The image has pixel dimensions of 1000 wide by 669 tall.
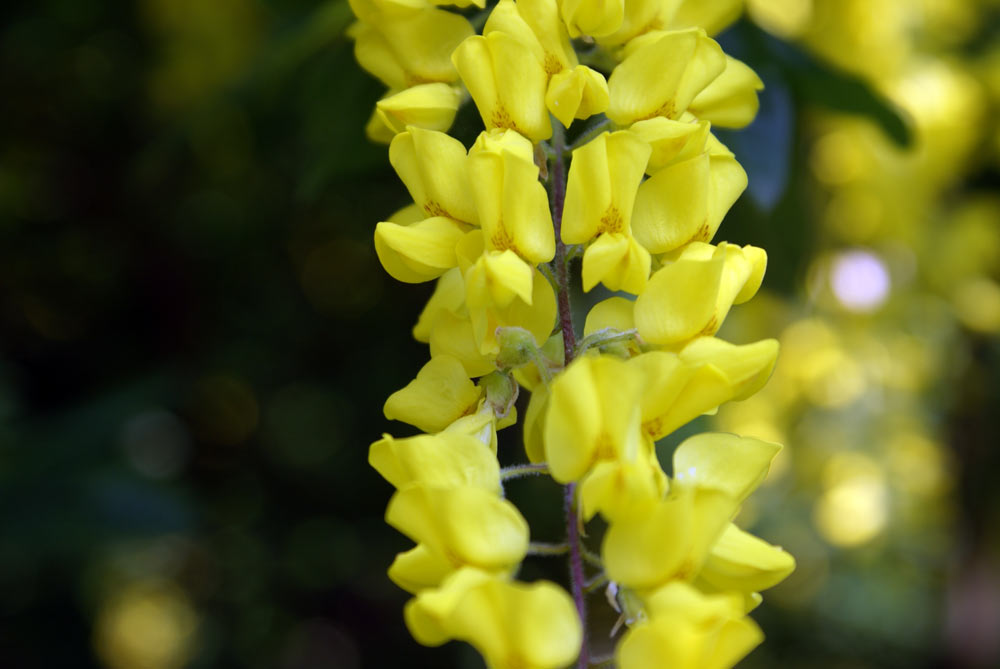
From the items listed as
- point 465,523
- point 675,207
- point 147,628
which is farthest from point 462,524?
point 147,628

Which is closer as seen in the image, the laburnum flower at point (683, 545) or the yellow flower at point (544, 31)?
the laburnum flower at point (683, 545)

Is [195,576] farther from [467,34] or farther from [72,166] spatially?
[467,34]

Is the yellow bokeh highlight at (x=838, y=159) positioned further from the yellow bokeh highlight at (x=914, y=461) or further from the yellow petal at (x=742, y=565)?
the yellow petal at (x=742, y=565)

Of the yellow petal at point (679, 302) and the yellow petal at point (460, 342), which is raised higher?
the yellow petal at point (679, 302)

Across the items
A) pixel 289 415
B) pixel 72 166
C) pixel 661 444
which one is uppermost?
pixel 661 444

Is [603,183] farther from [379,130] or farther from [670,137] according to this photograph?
[379,130]

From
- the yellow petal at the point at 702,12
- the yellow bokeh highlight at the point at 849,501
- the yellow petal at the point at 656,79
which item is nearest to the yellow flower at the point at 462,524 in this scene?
the yellow petal at the point at 656,79

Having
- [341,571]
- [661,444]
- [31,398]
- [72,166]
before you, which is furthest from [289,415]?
[661,444]
